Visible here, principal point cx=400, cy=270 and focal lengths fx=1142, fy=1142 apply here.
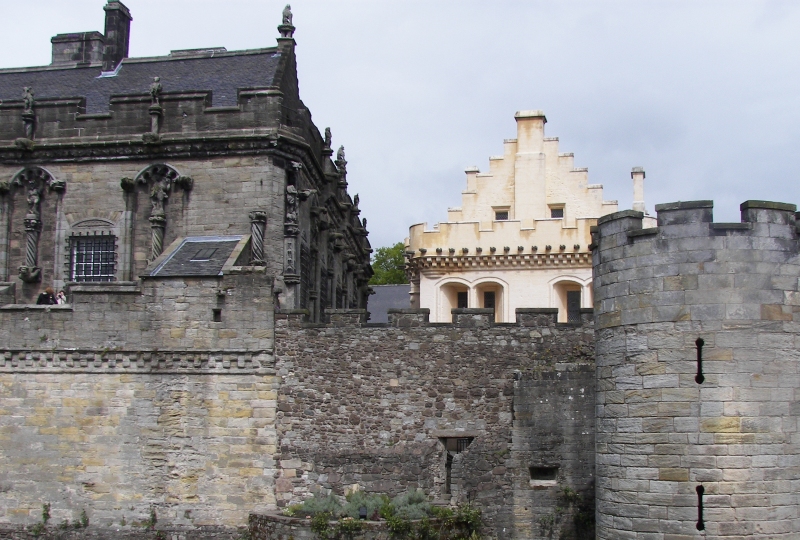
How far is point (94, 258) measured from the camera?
27.0 metres

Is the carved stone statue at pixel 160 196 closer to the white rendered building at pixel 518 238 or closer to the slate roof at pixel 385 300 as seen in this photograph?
the white rendered building at pixel 518 238

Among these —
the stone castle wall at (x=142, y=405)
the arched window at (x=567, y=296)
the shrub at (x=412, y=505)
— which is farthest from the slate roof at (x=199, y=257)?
the arched window at (x=567, y=296)

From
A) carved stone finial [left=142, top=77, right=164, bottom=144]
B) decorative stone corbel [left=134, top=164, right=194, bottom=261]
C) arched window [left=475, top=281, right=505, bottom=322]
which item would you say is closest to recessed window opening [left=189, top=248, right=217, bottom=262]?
decorative stone corbel [left=134, top=164, right=194, bottom=261]

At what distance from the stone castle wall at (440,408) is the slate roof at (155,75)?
775cm

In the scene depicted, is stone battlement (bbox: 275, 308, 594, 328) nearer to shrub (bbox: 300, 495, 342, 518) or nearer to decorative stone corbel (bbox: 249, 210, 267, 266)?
decorative stone corbel (bbox: 249, 210, 267, 266)

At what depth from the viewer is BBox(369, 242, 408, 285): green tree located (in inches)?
2254

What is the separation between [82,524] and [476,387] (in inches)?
334

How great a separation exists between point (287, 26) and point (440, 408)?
1144 cm

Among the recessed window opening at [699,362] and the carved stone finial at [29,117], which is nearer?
the recessed window opening at [699,362]

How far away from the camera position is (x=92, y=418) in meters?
23.4

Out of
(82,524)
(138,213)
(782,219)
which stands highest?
(138,213)

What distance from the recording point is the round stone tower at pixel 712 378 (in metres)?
15.3

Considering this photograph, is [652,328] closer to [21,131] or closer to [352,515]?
[352,515]

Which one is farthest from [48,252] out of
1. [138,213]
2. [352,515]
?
[352,515]
